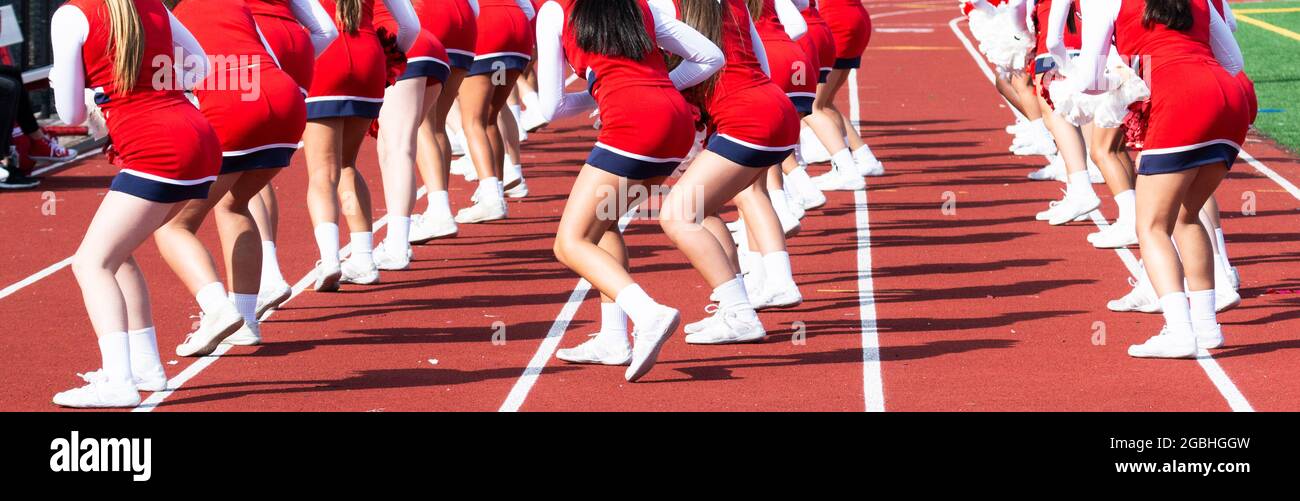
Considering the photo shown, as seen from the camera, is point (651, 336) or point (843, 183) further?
point (843, 183)

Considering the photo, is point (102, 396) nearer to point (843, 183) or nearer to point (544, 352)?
point (544, 352)

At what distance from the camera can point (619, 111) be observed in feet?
22.9

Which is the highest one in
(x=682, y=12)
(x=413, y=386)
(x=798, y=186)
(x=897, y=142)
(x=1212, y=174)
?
(x=682, y=12)

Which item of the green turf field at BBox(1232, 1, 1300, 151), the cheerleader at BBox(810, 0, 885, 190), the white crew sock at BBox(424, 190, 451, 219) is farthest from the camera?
the green turf field at BBox(1232, 1, 1300, 151)

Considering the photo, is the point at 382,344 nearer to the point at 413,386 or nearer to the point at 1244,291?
the point at 413,386

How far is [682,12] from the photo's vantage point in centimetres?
741

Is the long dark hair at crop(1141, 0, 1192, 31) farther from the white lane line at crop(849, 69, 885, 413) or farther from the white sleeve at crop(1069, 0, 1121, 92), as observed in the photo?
the white lane line at crop(849, 69, 885, 413)

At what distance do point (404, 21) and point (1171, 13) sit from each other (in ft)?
12.1

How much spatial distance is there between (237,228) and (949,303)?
11.4 ft

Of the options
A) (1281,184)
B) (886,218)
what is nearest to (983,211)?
(886,218)

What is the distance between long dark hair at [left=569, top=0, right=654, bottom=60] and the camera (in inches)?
275

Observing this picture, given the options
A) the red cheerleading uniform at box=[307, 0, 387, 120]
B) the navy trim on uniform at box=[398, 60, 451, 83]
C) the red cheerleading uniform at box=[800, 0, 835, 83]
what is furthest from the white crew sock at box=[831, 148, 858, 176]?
the red cheerleading uniform at box=[307, 0, 387, 120]

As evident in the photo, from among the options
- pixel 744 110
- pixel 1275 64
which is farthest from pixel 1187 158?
pixel 1275 64

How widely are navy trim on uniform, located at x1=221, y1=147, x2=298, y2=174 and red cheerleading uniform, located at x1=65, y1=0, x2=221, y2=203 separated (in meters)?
0.84
